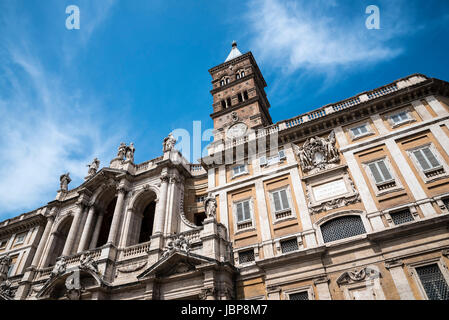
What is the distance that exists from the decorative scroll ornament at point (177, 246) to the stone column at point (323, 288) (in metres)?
7.29

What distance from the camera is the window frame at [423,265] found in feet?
43.0

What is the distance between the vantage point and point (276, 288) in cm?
1594

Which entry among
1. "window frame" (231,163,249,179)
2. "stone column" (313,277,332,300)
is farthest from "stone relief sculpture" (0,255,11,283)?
"stone column" (313,277,332,300)

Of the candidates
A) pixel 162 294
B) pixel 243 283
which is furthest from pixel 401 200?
pixel 162 294

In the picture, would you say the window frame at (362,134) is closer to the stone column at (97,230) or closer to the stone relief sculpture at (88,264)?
the stone relief sculpture at (88,264)

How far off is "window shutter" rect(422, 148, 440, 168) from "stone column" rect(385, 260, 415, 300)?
5840mm

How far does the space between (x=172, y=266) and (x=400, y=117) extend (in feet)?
55.4

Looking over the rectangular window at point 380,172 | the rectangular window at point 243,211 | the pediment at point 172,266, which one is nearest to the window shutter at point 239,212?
the rectangular window at point 243,211

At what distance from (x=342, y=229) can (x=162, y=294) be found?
1084cm


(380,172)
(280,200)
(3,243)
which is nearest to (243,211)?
(280,200)

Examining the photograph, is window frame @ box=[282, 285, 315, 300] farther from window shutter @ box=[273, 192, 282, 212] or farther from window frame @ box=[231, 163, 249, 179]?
window frame @ box=[231, 163, 249, 179]

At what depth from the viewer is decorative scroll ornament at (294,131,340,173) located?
19.3 metres

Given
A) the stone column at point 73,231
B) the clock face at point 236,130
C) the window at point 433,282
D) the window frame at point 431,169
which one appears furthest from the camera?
the clock face at point 236,130
